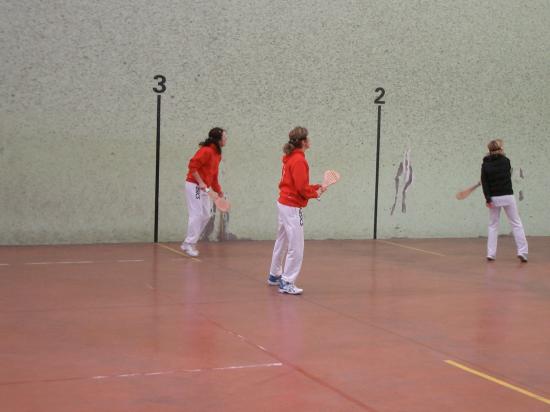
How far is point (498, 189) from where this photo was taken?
1138 centimetres

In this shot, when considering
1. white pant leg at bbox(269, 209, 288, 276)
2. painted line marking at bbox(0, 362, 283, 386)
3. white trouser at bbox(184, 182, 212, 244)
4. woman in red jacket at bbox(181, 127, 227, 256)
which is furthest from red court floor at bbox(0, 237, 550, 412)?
woman in red jacket at bbox(181, 127, 227, 256)

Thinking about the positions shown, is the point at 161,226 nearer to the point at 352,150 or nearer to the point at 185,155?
the point at 185,155

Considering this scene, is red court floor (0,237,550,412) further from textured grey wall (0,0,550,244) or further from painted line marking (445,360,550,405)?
textured grey wall (0,0,550,244)

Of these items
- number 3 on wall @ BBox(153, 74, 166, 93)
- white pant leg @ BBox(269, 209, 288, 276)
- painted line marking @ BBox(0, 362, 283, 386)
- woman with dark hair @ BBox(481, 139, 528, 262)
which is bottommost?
painted line marking @ BBox(0, 362, 283, 386)

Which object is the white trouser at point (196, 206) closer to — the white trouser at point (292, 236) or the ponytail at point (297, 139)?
the white trouser at point (292, 236)

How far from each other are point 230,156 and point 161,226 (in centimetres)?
158

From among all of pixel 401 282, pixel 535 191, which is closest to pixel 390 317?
pixel 401 282

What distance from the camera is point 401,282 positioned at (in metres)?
9.57

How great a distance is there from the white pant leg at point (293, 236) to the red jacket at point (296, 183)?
3.3 inches

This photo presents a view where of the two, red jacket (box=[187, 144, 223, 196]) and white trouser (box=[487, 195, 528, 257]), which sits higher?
red jacket (box=[187, 144, 223, 196])

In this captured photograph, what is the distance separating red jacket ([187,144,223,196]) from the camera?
10820mm

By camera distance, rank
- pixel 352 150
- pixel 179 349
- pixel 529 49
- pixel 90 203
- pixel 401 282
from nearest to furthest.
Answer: pixel 179 349 < pixel 401 282 < pixel 90 203 < pixel 352 150 < pixel 529 49

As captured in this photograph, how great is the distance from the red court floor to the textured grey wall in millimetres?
1686

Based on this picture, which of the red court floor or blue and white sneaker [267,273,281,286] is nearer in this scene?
the red court floor
